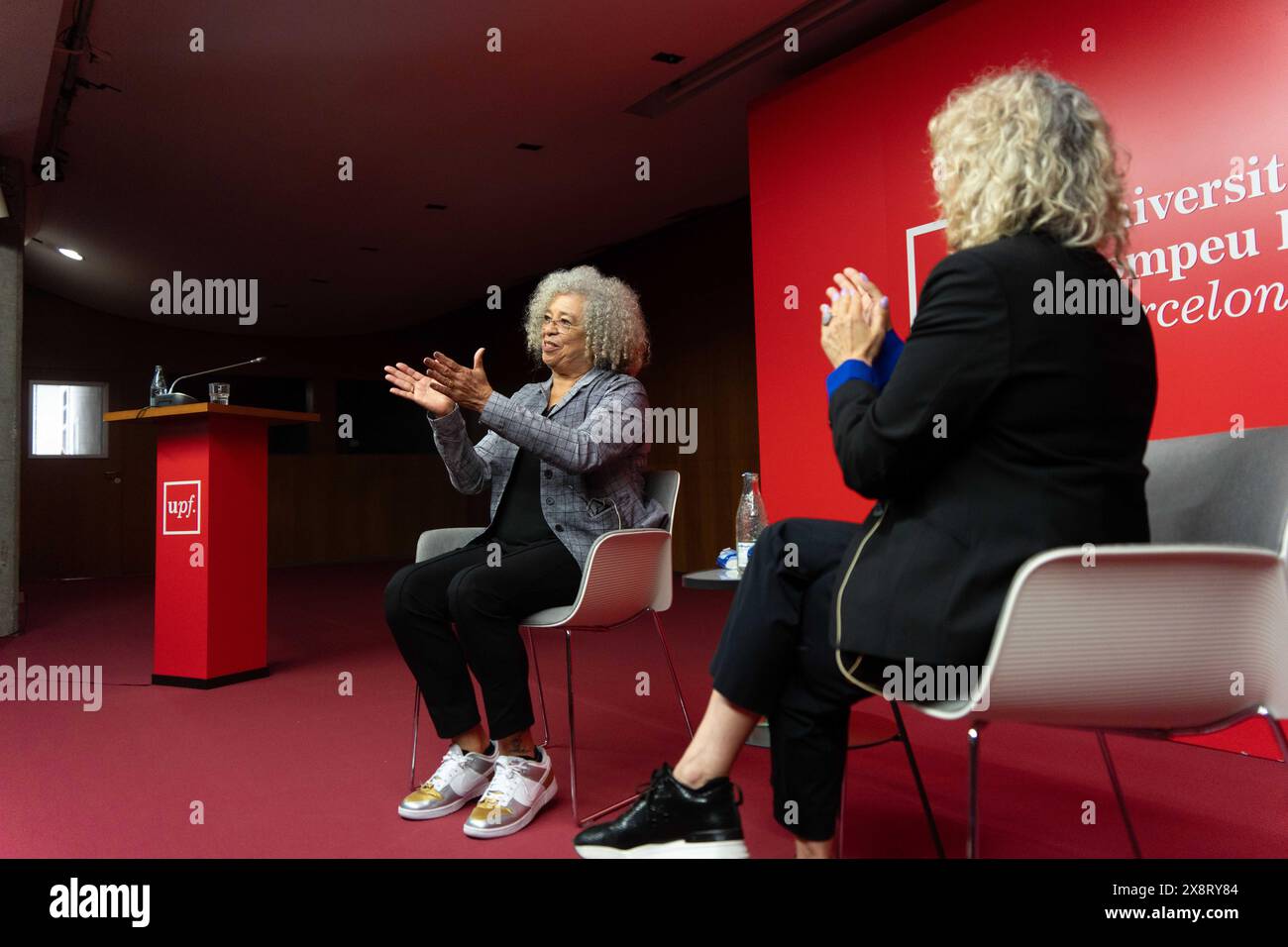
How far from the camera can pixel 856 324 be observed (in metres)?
1.44

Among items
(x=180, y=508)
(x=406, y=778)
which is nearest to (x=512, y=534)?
(x=406, y=778)

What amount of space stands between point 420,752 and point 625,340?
1340 millimetres

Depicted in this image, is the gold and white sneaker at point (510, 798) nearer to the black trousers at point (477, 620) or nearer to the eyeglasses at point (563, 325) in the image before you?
the black trousers at point (477, 620)

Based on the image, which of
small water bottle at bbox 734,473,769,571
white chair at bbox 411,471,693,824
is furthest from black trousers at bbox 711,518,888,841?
small water bottle at bbox 734,473,769,571

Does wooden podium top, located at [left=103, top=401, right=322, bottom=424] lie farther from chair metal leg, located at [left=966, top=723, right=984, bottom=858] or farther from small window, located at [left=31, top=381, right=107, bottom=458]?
small window, located at [left=31, top=381, right=107, bottom=458]

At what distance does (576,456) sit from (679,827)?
981 millimetres

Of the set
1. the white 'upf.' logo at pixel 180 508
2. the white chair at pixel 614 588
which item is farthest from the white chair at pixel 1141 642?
the white 'upf.' logo at pixel 180 508

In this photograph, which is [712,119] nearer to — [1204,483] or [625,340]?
[625,340]

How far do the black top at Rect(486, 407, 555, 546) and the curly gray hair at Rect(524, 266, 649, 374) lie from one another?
0.76 feet

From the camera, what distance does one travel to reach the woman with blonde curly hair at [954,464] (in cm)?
121

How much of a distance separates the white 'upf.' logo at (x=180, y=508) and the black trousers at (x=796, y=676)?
3159 millimetres

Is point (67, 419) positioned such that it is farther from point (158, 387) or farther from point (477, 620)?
point (477, 620)

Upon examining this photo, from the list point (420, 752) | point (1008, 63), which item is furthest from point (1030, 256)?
point (1008, 63)

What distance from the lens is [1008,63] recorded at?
138 inches
